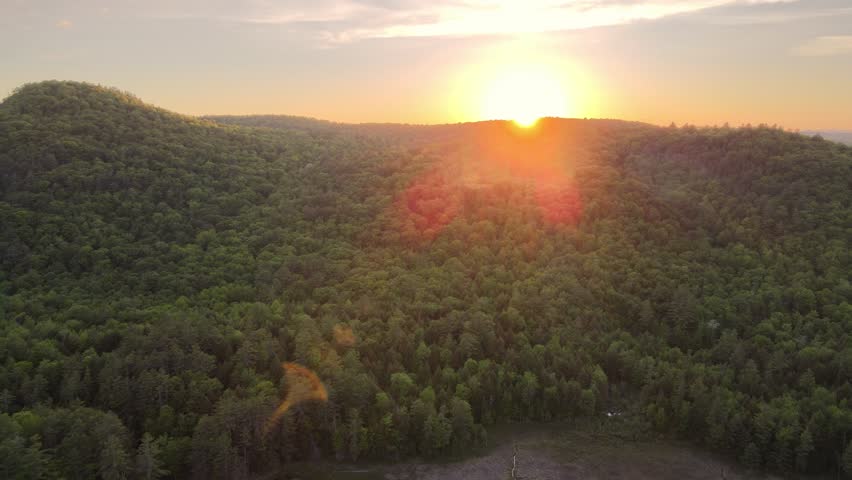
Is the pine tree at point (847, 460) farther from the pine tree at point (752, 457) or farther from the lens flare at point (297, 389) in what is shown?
the lens flare at point (297, 389)

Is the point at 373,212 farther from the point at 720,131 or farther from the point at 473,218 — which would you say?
the point at 720,131

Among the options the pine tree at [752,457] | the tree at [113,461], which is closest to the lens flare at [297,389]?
the tree at [113,461]

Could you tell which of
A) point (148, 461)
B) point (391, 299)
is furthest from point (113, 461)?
point (391, 299)

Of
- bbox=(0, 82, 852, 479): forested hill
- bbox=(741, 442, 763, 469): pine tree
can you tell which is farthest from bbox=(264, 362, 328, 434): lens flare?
bbox=(741, 442, 763, 469): pine tree

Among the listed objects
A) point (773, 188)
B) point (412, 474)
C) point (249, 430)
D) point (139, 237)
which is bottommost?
point (412, 474)

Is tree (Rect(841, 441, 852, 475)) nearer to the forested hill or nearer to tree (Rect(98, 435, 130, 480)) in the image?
the forested hill

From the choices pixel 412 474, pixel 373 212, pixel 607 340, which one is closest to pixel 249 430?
pixel 412 474

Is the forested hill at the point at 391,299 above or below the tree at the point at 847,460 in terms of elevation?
above

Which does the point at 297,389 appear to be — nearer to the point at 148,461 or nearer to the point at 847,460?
the point at 148,461

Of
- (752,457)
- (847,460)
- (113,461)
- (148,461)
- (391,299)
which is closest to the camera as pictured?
(113,461)
